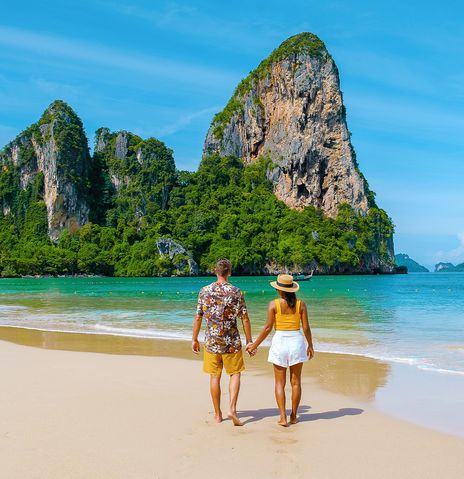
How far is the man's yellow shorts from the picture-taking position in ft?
17.0

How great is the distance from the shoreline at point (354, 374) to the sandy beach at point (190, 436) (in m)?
0.24

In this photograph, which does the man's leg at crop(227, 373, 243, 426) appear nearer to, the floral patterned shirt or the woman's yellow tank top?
the floral patterned shirt

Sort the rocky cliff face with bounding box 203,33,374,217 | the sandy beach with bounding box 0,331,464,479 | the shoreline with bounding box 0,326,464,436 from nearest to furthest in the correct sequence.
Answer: the sandy beach with bounding box 0,331,464,479, the shoreline with bounding box 0,326,464,436, the rocky cliff face with bounding box 203,33,374,217

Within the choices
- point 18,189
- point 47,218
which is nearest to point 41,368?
point 47,218

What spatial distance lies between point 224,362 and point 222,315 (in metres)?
0.47

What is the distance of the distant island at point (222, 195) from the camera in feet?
309

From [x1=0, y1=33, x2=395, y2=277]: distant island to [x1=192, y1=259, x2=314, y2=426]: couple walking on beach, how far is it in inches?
3302

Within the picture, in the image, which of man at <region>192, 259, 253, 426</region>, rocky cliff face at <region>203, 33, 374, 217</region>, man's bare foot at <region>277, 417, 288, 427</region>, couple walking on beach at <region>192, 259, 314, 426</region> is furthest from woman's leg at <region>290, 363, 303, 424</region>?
rocky cliff face at <region>203, 33, 374, 217</region>

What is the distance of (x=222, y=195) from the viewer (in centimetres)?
10931

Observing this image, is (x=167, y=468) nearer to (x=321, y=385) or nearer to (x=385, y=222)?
(x=321, y=385)

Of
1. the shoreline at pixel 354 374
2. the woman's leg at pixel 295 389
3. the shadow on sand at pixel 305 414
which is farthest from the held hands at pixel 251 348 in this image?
the shoreline at pixel 354 374

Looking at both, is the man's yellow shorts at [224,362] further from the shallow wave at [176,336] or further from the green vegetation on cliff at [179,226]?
the green vegetation on cliff at [179,226]

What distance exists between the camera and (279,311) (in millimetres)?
5129

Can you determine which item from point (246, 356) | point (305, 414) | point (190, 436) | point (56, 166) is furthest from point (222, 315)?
point (56, 166)
